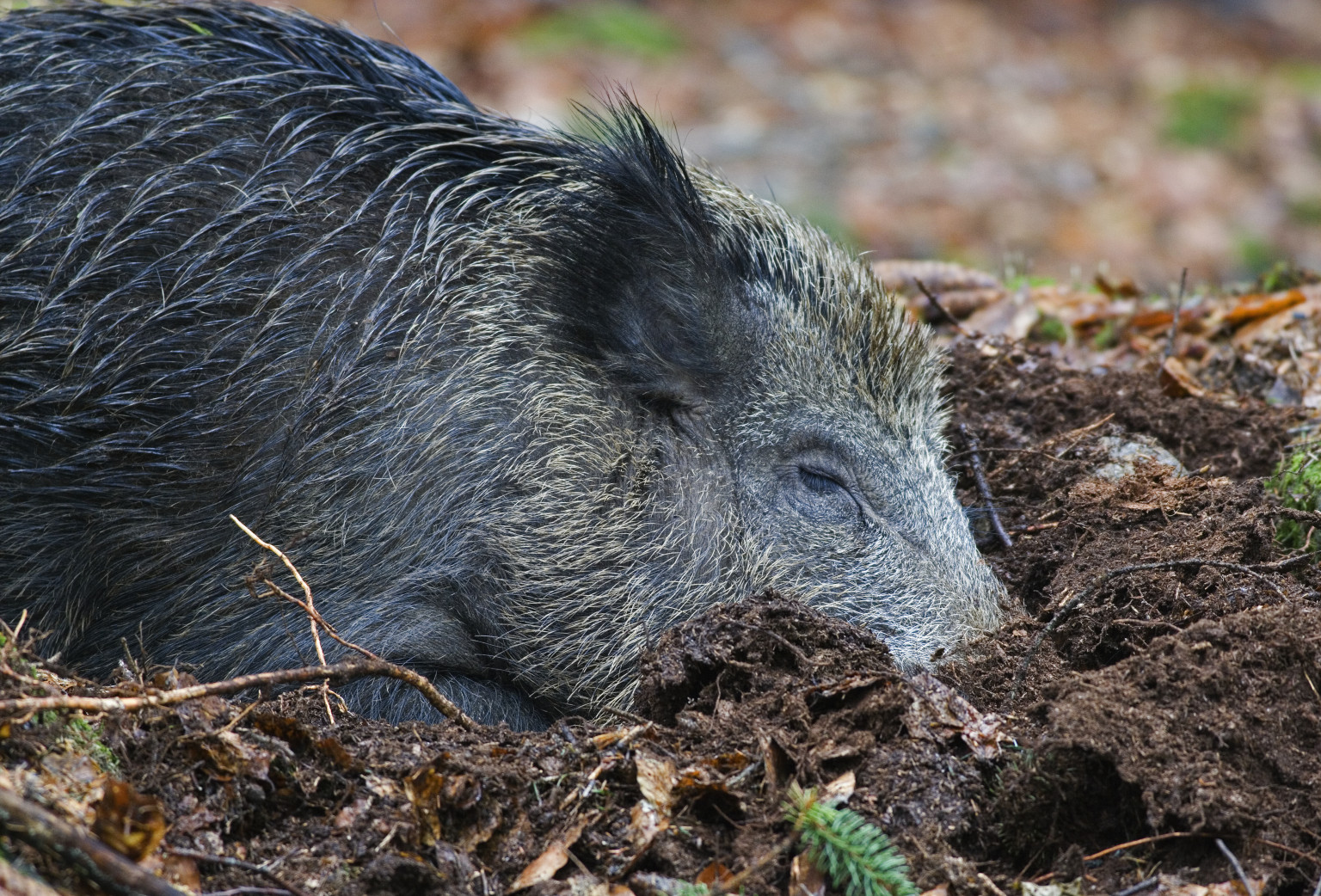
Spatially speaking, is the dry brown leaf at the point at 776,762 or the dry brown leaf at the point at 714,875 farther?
the dry brown leaf at the point at 776,762

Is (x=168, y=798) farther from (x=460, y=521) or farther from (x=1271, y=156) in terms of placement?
(x=1271, y=156)

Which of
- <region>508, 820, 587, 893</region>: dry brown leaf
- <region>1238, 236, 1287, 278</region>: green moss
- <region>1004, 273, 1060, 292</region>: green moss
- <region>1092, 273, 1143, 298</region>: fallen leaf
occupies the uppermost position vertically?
<region>1238, 236, 1287, 278</region>: green moss

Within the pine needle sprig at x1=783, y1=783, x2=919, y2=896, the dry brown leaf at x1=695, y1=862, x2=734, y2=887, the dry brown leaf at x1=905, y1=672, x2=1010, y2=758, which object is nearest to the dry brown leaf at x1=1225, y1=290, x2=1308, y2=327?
the dry brown leaf at x1=905, y1=672, x2=1010, y2=758

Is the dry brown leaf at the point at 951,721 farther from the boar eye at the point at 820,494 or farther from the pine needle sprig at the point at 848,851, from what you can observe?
the boar eye at the point at 820,494

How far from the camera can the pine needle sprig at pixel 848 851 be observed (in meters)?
2.66

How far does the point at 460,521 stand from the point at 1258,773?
2.48 meters

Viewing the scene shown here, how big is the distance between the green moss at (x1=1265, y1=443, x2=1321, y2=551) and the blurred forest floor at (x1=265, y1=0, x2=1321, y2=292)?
22.0ft

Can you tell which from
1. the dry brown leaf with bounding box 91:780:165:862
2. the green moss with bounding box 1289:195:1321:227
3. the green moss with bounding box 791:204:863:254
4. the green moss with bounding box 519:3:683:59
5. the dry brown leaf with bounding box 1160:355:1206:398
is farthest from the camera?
the green moss with bounding box 519:3:683:59

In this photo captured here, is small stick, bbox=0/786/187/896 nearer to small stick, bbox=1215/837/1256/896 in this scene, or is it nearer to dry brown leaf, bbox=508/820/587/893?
dry brown leaf, bbox=508/820/587/893

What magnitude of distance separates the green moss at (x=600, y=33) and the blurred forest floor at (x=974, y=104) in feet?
0.13

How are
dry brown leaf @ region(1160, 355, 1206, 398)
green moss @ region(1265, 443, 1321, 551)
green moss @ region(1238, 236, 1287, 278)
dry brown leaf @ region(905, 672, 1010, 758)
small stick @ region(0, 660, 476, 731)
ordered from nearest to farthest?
1. small stick @ region(0, 660, 476, 731)
2. dry brown leaf @ region(905, 672, 1010, 758)
3. green moss @ region(1265, 443, 1321, 551)
4. dry brown leaf @ region(1160, 355, 1206, 398)
5. green moss @ region(1238, 236, 1287, 278)

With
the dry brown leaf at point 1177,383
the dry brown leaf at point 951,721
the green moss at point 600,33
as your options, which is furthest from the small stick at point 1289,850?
the green moss at point 600,33

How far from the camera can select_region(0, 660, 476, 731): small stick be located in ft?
8.69

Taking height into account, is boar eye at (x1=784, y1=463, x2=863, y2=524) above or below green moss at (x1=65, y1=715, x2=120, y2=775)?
above
